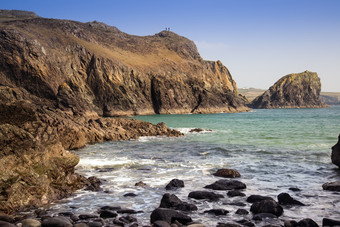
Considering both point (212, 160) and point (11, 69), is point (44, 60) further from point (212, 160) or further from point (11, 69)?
point (212, 160)

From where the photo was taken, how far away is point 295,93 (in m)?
157

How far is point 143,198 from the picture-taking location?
8.52m

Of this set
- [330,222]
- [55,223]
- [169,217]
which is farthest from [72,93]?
[330,222]

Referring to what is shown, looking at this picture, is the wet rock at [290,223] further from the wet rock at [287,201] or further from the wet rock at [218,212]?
the wet rock at [287,201]

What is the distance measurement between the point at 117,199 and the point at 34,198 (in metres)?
2.17

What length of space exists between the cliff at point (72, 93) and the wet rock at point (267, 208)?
5380mm

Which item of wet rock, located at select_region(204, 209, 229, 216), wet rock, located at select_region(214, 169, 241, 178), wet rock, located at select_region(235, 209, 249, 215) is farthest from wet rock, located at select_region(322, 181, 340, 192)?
wet rock, located at select_region(204, 209, 229, 216)

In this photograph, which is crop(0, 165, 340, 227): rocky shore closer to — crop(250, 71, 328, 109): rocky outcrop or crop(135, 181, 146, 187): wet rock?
crop(135, 181, 146, 187): wet rock

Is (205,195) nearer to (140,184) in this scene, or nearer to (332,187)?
(140,184)

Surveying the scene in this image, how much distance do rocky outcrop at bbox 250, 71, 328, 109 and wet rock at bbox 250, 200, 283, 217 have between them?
159 metres

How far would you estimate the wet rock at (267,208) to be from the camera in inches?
274

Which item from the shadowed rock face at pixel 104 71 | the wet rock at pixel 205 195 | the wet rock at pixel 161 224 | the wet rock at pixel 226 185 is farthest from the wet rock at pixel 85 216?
the shadowed rock face at pixel 104 71

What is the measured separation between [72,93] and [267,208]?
5529 centimetres

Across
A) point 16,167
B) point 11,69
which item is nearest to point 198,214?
point 16,167
